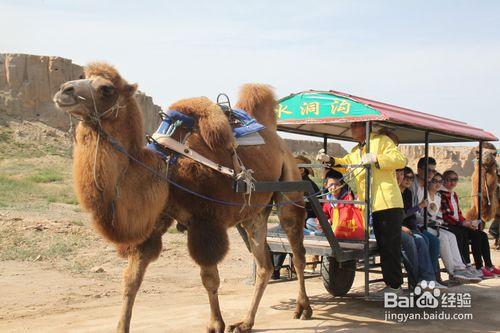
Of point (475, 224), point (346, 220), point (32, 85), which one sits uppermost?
point (32, 85)

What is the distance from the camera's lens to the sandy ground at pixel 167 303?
6523 millimetres

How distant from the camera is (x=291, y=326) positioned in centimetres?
657

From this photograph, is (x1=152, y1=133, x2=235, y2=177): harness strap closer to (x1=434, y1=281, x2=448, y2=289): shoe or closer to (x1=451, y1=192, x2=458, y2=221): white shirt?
(x1=434, y1=281, x2=448, y2=289): shoe

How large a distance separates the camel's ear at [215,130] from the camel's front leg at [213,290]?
1.17m

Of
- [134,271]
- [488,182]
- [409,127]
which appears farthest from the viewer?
[488,182]

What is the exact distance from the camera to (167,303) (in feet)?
25.2

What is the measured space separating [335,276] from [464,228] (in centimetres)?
244

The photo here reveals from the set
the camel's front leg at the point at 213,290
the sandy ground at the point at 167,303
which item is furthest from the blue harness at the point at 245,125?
the sandy ground at the point at 167,303

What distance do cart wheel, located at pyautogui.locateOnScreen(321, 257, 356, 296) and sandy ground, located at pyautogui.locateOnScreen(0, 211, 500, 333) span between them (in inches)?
6.2

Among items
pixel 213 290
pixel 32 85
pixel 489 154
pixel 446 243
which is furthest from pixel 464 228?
pixel 32 85

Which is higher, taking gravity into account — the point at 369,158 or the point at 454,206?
the point at 369,158

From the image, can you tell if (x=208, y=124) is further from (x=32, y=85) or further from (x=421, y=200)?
(x=32, y=85)

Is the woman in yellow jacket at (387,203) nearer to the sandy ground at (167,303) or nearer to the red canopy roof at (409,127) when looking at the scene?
the red canopy roof at (409,127)

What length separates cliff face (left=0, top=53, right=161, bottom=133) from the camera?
54.2 meters
